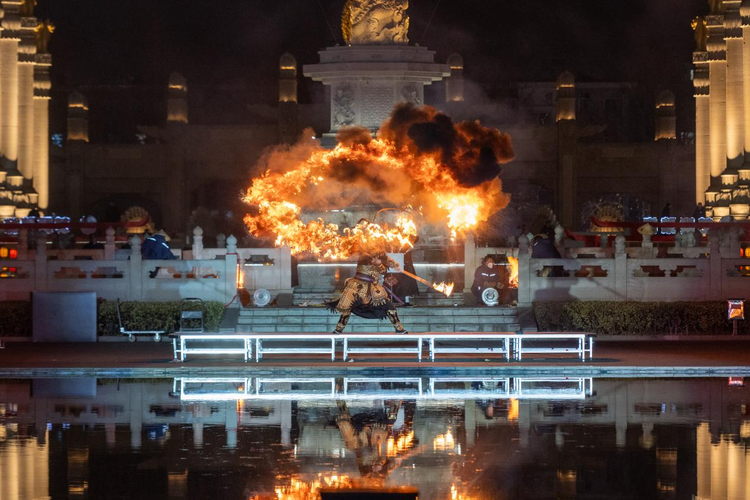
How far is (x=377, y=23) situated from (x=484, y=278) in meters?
15.1

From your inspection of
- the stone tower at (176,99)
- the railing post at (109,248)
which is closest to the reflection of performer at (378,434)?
the railing post at (109,248)

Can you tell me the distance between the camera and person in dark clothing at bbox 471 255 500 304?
99.0 feet

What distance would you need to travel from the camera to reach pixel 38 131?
173 ft

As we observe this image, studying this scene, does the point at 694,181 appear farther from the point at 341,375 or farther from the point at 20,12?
the point at 341,375

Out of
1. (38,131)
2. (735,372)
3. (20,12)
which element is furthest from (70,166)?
(735,372)

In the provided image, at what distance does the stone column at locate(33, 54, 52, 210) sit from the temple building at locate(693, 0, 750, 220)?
955 inches

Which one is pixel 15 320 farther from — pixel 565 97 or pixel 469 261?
pixel 565 97

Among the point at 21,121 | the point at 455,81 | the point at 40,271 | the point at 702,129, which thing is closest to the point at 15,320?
the point at 40,271

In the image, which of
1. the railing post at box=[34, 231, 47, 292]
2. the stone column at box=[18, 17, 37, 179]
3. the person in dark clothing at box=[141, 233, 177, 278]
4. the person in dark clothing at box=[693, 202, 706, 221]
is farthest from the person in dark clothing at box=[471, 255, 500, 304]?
the stone column at box=[18, 17, 37, 179]

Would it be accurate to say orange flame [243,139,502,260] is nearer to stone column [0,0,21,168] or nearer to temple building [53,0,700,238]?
stone column [0,0,21,168]

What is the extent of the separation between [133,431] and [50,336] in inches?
490

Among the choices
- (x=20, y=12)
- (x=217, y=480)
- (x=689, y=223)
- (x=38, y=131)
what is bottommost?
(x=217, y=480)

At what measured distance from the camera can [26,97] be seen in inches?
2009

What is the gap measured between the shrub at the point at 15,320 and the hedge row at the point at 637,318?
10.9 meters
